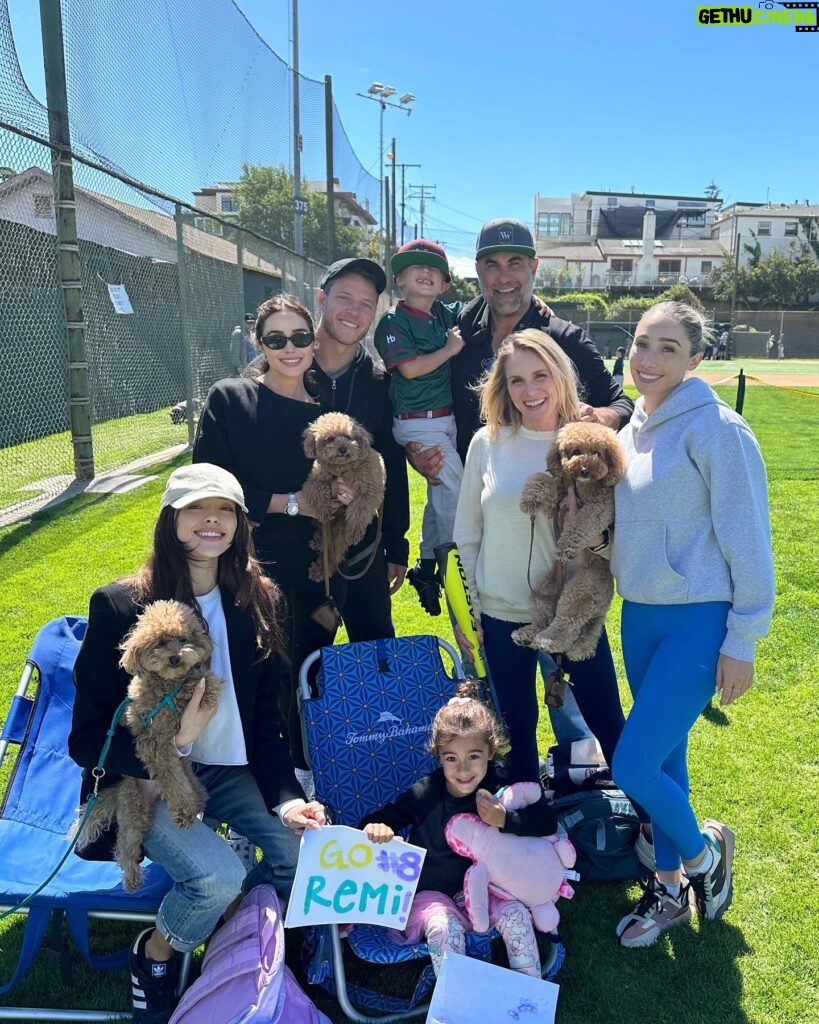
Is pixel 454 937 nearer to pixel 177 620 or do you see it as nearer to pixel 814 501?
pixel 177 620

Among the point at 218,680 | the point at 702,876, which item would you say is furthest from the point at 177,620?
the point at 702,876

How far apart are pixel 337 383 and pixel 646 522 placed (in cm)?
168

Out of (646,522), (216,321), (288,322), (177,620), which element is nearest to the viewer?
(177,620)

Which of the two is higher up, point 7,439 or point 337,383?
point 337,383

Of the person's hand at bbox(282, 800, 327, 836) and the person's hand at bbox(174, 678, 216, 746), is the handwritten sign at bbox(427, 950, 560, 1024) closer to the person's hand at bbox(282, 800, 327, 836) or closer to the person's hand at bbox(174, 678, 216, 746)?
the person's hand at bbox(282, 800, 327, 836)

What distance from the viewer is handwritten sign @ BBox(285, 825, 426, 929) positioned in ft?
7.64

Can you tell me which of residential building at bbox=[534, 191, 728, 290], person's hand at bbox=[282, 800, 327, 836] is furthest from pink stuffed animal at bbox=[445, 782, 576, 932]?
residential building at bbox=[534, 191, 728, 290]

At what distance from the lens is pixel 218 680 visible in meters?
2.41

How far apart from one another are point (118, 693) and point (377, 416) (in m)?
1.80

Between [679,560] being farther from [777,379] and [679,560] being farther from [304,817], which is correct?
[777,379]

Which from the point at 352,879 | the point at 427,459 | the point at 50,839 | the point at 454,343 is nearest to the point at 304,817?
the point at 352,879

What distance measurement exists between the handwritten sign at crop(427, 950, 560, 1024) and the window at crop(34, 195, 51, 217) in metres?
9.17

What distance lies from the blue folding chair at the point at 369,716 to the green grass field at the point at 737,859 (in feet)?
1.91

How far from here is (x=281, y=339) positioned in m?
3.11
